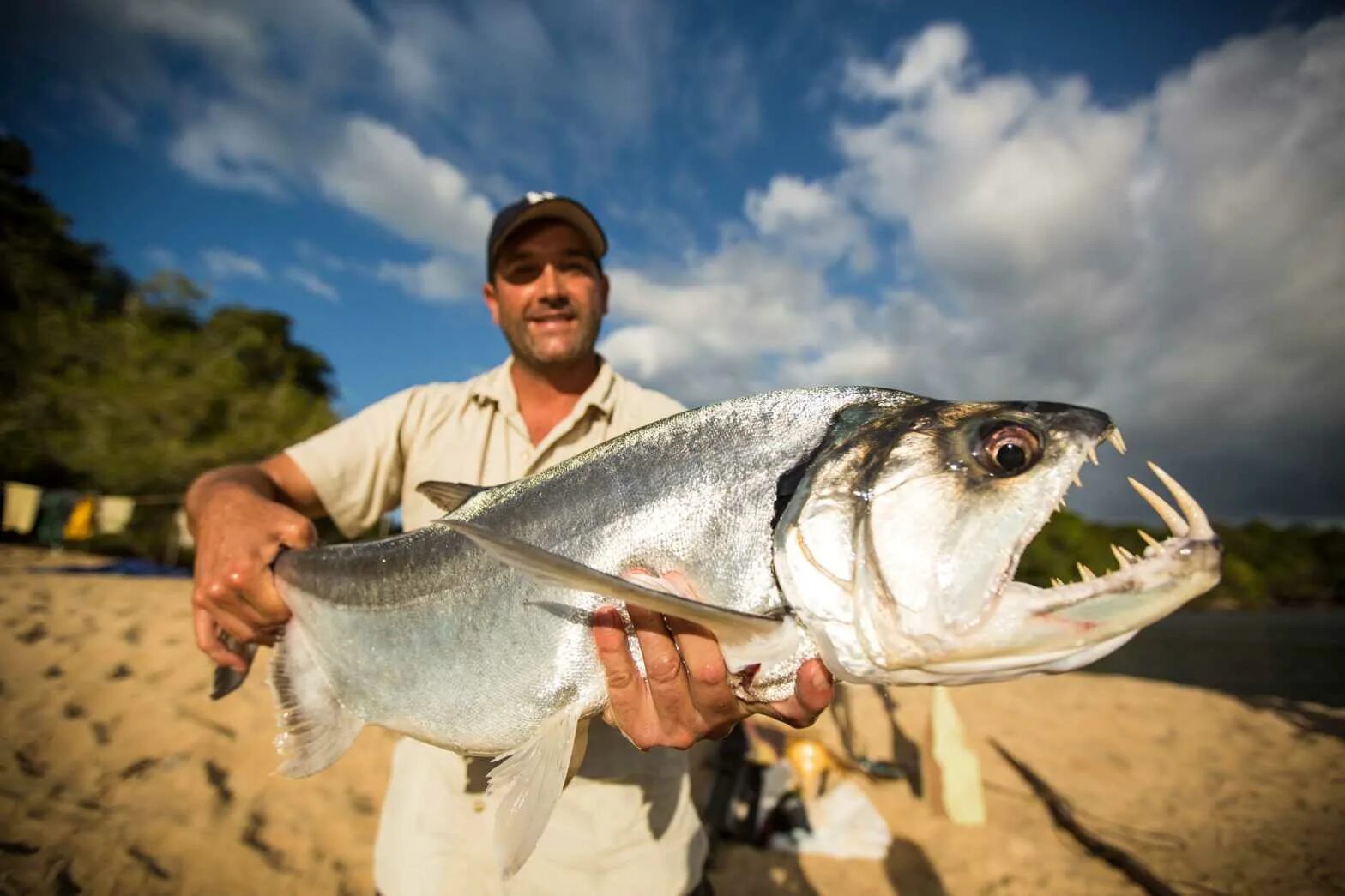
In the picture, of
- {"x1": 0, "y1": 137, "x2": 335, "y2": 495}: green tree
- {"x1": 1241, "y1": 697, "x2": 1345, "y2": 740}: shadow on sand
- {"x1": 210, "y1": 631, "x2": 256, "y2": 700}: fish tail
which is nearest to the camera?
{"x1": 210, "y1": 631, "x2": 256, "y2": 700}: fish tail

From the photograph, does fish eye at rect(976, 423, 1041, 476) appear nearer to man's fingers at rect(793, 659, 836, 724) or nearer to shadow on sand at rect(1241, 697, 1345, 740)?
man's fingers at rect(793, 659, 836, 724)

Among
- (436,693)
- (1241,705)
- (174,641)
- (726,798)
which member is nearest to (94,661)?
(174,641)

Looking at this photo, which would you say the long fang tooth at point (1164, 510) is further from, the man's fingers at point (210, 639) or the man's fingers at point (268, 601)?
the man's fingers at point (210, 639)

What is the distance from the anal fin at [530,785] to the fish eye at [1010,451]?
4.03 feet

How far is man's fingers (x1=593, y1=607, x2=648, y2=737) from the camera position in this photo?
161 cm

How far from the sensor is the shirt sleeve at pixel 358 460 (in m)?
2.71

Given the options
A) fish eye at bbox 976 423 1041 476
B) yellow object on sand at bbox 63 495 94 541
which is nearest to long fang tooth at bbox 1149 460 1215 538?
fish eye at bbox 976 423 1041 476

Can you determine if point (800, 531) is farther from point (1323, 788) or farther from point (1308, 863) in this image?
point (1323, 788)

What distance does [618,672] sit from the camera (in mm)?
1625

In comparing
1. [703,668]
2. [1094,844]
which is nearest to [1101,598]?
[703,668]

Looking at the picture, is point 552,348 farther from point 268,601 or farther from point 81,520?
point 81,520

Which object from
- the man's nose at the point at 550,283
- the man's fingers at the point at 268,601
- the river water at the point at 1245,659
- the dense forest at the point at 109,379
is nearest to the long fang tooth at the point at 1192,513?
the man's nose at the point at 550,283

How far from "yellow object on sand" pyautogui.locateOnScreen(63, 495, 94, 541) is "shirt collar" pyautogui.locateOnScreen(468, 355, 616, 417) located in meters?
16.8

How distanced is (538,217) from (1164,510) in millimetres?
2748
